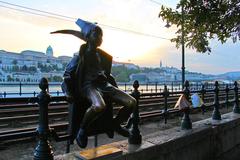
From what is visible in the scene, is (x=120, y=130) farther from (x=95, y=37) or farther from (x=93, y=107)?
(x=95, y=37)

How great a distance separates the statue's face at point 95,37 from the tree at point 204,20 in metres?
4.88

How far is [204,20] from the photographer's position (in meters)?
7.32

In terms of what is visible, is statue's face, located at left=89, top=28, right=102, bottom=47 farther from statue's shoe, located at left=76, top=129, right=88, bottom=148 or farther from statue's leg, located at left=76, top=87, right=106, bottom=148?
statue's shoe, located at left=76, top=129, right=88, bottom=148

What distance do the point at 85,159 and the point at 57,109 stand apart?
32.4ft

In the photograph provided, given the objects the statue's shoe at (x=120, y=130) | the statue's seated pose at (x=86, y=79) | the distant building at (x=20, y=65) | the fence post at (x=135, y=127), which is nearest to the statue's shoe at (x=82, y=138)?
the statue's seated pose at (x=86, y=79)

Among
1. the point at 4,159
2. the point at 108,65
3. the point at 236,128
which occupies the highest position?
the point at 108,65

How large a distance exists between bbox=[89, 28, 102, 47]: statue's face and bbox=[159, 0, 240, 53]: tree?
16.0 feet

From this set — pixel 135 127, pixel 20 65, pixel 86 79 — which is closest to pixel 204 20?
pixel 135 127

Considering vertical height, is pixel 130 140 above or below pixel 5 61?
below

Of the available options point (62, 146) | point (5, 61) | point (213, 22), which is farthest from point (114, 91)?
point (5, 61)

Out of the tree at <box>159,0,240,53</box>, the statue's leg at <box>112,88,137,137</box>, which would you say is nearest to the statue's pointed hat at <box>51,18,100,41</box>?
the statue's leg at <box>112,88,137,137</box>

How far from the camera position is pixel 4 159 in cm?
579

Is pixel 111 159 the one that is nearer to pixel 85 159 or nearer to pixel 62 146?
pixel 85 159

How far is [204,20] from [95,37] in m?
5.09
